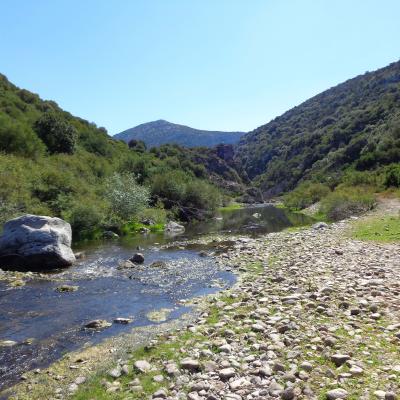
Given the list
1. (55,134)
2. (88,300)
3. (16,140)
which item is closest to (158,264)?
(88,300)

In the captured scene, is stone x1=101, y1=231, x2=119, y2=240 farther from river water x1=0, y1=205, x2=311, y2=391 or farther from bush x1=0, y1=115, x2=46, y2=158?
bush x1=0, y1=115, x2=46, y2=158

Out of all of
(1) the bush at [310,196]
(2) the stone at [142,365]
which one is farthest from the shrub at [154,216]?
(2) the stone at [142,365]

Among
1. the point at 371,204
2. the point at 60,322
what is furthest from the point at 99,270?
the point at 371,204

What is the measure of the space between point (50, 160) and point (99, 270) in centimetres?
4325

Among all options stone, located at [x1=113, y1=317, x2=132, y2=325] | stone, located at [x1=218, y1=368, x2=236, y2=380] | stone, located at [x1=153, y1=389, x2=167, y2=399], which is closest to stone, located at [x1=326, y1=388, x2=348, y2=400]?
stone, located at [x1=218, y1=368, x2=236, y2=380]

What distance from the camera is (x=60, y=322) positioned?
1438cm

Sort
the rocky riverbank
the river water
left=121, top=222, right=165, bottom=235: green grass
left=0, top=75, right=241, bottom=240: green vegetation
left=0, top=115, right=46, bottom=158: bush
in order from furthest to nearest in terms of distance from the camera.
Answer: left=0, top=115, right=46, bottom=158: bush, left=121, top=222, right=165, bottom=235: green grass, left=0, top=75, right=241, bottom=240: green vegetation, the river water, the rocky riverbank

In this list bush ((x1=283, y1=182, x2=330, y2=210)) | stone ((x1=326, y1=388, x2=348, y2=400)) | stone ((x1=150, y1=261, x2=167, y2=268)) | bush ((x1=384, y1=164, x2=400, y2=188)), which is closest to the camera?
stone ((x1=326, y1=388, x2=348, y2=400))

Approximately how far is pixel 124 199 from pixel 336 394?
4561cm

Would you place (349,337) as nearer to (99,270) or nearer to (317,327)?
(317,327)

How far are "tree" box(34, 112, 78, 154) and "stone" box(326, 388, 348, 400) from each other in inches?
2878

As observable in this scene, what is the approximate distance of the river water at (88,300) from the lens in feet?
39.4

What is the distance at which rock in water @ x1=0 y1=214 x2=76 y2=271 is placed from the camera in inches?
983

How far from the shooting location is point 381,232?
97.8 ft
